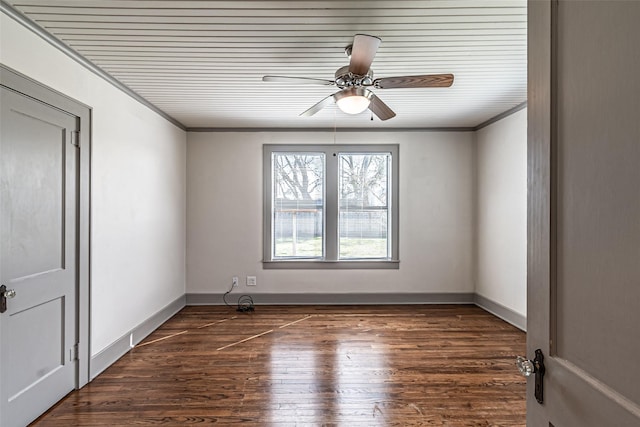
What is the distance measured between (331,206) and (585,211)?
13.8 feet

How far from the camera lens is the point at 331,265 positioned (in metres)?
4.98

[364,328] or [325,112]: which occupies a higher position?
[325,112]

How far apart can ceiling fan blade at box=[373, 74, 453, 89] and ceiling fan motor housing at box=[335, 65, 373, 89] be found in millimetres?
59

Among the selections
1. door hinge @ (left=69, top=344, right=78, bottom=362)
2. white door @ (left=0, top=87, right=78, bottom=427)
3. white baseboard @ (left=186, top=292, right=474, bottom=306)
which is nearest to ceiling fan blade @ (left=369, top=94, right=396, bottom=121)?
Result: white door @ (left=0, top=87, right=78, bottom=427)

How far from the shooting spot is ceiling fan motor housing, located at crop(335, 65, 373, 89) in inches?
98.6

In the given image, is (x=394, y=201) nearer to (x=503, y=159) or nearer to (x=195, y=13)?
(x=503, y=159)

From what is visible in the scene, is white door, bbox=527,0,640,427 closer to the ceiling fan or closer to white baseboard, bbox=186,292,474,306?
the ceiling fan

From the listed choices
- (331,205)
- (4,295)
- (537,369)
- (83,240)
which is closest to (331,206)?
(331,205)

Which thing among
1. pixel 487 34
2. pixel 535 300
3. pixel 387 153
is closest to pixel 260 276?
pixel 387 153

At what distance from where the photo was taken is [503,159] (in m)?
4.25

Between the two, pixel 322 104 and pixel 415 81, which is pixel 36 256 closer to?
pixel 322 104

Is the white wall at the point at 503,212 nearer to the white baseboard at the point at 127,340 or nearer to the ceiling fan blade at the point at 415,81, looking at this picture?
the ceiling fan blade at the point at 415,81

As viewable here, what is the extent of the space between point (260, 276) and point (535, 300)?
14.1 ft

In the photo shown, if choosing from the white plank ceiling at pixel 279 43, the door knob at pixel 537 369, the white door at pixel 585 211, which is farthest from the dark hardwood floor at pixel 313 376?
the white plank ceiling at pixel 279 43
